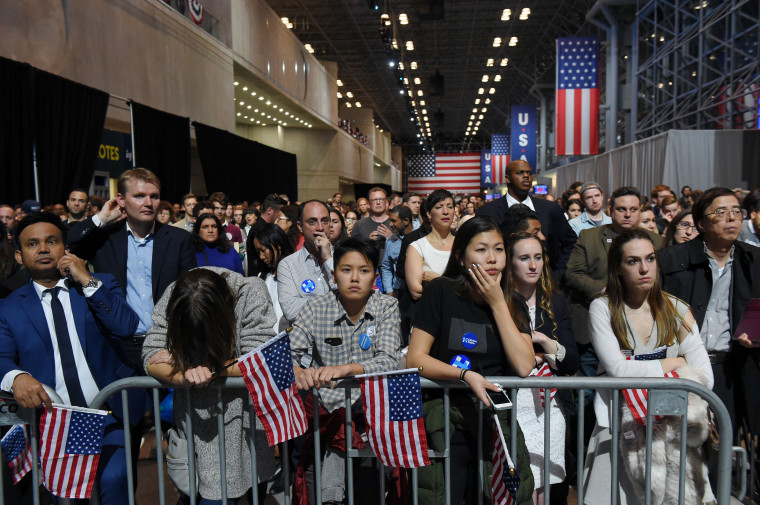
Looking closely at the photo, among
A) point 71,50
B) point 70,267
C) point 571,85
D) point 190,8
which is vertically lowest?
point 70,267

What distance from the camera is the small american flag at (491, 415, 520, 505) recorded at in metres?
2.41

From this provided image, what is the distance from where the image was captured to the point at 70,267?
9.43 feet

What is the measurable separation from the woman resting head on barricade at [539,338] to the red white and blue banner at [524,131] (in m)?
26.0

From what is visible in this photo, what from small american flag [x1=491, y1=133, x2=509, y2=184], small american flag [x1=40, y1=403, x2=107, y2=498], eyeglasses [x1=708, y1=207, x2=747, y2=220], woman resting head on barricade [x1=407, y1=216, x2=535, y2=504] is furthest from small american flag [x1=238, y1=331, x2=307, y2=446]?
small american flag [x1=491, y1=133, x2=509, y2=184]

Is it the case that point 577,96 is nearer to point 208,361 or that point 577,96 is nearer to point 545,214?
point 545,214

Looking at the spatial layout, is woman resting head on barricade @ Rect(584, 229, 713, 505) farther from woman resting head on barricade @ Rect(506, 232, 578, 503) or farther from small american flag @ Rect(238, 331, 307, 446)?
small american flag @ Rect(238, 331, 307, 446)

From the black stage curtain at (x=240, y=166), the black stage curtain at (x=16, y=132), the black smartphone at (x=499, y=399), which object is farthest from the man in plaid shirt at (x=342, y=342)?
the black stage curtain at (x=240, y=166)

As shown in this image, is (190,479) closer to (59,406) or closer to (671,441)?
(59,406)

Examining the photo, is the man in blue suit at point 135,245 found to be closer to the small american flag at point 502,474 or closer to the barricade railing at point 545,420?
the barricade railing at point 545,420

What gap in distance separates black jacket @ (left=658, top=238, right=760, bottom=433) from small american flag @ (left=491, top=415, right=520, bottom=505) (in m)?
1.86

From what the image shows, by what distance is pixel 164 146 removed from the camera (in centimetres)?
1214

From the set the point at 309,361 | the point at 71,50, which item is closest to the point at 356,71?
the point at 71,50

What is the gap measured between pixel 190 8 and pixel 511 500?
46.2ft

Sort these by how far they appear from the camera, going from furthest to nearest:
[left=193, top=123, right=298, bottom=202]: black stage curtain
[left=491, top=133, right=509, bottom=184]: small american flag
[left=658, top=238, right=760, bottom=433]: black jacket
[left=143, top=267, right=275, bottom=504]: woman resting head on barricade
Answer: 1. [left=491, top=133, right=509, bottom=184]: small american flag
2. [left=193, top=123, right=298, bottom=202]: black stage curtain
3. [left=658, top=238, right=760, bottom=433]: black jacket
4. [left=143, top=267, right=275, bottom=504]: woman resting head on barricade
